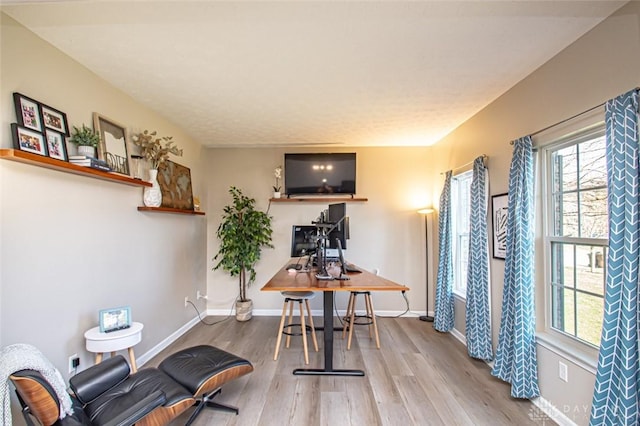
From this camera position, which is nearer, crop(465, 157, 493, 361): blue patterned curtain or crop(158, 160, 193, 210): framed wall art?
crop(465, 157, 493, 361): blue patterned curtain

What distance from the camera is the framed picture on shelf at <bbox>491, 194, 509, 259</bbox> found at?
276 centimetres

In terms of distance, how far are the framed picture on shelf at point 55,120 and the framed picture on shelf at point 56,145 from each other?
0.12 ft

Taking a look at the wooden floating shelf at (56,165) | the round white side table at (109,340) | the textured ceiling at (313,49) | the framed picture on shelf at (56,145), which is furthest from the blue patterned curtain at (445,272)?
the framed picture on shelf at (56,145)

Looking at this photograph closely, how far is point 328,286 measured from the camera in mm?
2486

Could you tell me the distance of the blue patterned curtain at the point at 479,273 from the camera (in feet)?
9.71

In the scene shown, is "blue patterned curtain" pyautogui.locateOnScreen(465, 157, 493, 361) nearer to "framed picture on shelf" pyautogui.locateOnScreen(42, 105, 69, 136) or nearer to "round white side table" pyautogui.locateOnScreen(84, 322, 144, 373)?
"round white side table" pyautogui.locateOnScreen(84, 322, 144, 373)

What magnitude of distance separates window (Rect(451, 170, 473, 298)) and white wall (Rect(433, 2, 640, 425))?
2.96 feet

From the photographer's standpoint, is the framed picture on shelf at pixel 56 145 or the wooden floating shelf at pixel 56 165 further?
the framed picture on shelf at pixel 56 145

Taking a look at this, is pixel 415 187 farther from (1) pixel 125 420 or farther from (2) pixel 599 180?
(1) pixel 125 420

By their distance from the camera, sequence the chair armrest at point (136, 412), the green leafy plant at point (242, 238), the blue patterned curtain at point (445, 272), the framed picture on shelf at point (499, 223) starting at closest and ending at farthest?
the chair armrest at point (136, 412), the framed picture on shelf at point (499, 223), the blue patterned curtain at point (445, 272), the green leafy plant at point (242, 238)

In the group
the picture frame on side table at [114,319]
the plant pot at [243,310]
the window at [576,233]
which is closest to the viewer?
the window at [576,233]

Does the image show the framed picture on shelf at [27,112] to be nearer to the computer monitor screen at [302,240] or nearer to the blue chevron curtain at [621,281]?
the computer monitor screen at [302,240]

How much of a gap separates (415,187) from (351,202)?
1051 millimetres

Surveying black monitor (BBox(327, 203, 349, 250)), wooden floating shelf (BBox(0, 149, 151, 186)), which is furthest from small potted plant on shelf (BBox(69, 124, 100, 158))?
black monitor (BBox(327, 203, 349, 250))
